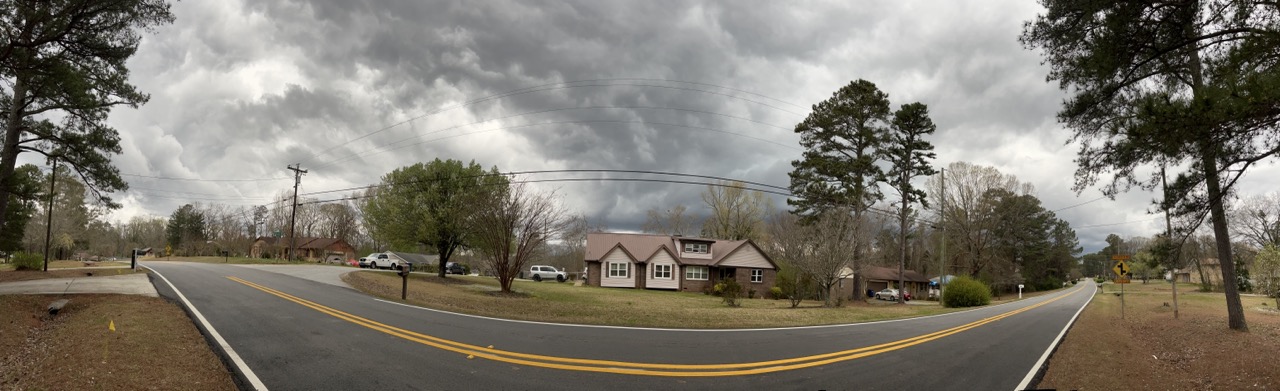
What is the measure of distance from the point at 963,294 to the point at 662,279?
2148 cm

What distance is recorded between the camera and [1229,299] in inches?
620

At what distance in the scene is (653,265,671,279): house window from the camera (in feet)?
143

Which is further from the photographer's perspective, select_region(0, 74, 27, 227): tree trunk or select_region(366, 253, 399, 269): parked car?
select_region(366, 253, 399, 269): parked car

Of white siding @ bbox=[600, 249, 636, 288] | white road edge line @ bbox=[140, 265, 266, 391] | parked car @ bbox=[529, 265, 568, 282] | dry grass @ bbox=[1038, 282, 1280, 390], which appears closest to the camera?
white road edge line @ bbox=[140, 265, 266, 391]

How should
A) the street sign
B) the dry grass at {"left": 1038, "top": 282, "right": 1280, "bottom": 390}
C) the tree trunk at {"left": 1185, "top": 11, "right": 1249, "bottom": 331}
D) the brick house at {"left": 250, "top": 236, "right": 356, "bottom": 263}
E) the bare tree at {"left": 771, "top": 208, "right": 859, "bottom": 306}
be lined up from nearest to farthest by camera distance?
1. the tree trunk at {"left": 1185, "top": 11, "right": 1249, "bottom": 331}
2. the dry grass at {"left": 1038, "top": 282, "right": 1280, "bottom": 390}
3. the street sign
4. the bare tree at {"left": 771, "top": 208, "right": 859, "bottom": 306}
5. the brick house at {"left": 250, "top": 236, "right": 356, "bottom": 263}

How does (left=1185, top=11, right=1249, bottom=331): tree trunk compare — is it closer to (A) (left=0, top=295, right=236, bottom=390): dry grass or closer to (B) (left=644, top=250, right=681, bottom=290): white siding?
(A) (left=0, top=295, right=236, bottom=390): dry grass

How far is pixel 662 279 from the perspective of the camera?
143 ft

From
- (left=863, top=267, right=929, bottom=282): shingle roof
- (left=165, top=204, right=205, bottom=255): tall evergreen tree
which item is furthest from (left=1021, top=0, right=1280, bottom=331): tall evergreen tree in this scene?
(left=165, top=204, right=205, bottom=255): tall evergreen tree

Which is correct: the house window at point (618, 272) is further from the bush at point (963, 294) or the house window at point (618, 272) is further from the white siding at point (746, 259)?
the bush at point (963, 294)

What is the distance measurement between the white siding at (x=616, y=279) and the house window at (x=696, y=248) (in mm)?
5008

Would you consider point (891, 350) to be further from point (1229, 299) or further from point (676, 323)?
point (1229, 299)

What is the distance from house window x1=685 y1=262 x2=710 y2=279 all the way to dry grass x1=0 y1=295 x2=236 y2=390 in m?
34.5

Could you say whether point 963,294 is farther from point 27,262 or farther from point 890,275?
point 27,262

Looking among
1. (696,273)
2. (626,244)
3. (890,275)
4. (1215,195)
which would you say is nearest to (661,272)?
(696,273)
